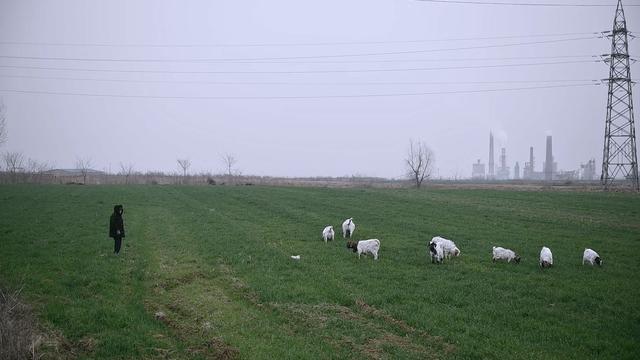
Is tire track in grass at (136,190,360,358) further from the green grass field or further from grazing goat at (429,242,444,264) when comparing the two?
grazing goat at (429,242,444,264)

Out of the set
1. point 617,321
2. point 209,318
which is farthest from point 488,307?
point 209,318

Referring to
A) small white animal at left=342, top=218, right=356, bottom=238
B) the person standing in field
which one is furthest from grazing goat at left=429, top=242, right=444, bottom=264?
the person standing in field

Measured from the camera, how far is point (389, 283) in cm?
1456

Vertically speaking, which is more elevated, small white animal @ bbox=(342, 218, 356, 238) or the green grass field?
small white animal @ bbox=(342, 218, 356, 238)

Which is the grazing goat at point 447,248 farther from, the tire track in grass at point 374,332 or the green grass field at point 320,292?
the tire track in grass at point 374,332

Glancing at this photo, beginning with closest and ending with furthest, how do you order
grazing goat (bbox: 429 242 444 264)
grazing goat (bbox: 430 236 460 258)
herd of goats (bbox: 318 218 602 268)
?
1. herd of goats (bbox: 318 218 602 268)
2. grazing goat (bbox: 429 242 444 264)
3. grazing goat (bbox: 430 236 460 258)

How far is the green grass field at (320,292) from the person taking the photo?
9789mm

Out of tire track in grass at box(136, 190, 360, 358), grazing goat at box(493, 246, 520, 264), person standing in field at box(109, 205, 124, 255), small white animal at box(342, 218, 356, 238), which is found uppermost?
person standing in field at box(109, 205, 124, 255)

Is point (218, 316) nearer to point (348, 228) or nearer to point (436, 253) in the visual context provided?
point (436, 253)

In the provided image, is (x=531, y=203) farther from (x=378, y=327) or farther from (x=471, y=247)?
(x=378, y=327)

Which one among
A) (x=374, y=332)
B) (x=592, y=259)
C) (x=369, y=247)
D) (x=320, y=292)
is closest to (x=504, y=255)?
(x=592, y=259)

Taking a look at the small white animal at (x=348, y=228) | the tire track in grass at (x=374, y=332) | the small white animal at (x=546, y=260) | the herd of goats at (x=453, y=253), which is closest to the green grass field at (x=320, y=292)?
the tire track in grass at (x=374, y=332)

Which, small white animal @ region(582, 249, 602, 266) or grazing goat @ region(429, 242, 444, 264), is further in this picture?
grazing goat @ region(429, 242, 444, 264)

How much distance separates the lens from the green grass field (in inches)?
385
